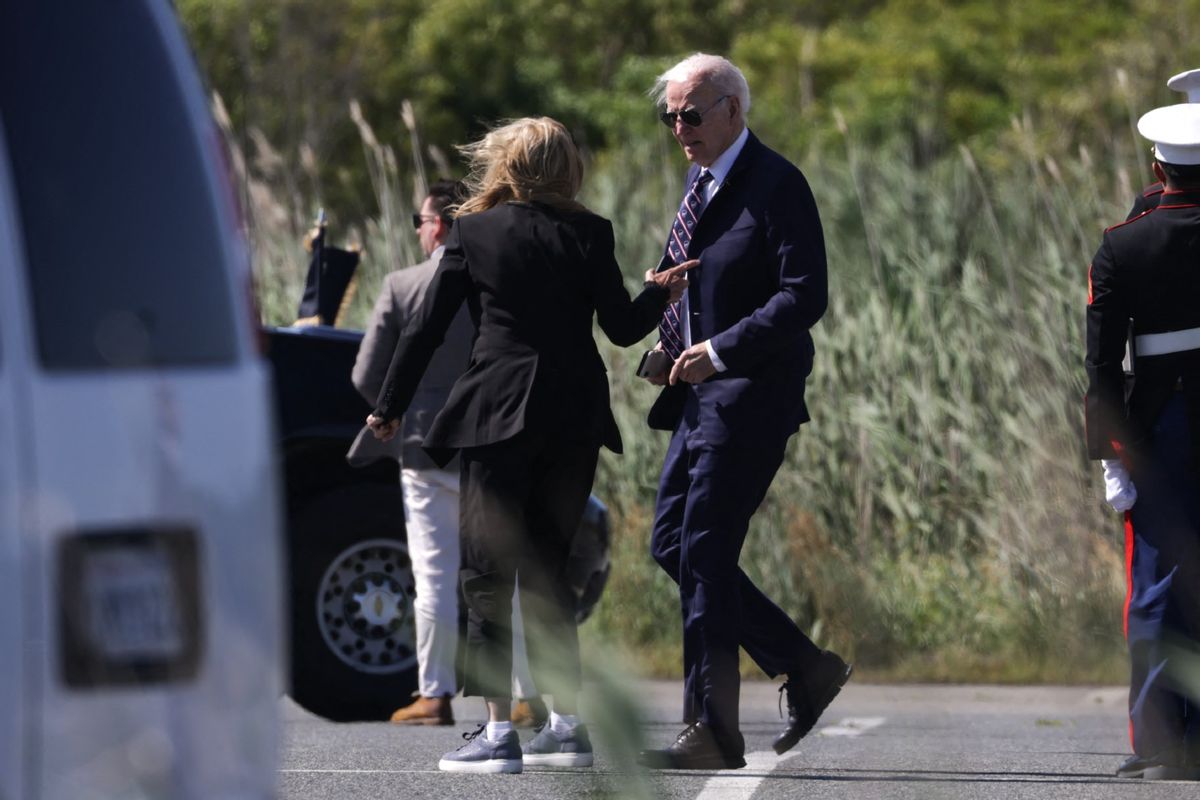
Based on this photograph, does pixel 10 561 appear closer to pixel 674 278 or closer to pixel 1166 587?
pixel 674 278

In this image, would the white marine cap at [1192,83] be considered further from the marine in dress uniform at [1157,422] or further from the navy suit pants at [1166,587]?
the navy suit pants at [1166,587]

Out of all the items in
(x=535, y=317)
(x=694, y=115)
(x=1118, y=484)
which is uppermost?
(x=694, y=115)

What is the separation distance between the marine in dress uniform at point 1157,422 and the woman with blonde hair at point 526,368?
110 centimetres

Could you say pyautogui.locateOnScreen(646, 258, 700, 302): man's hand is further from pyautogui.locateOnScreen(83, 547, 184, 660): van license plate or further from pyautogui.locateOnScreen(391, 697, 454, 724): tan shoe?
pyautogui.locateOnScreen(83, 547, 184, 660): van license plate

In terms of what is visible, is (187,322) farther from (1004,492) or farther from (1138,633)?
(1004,492)

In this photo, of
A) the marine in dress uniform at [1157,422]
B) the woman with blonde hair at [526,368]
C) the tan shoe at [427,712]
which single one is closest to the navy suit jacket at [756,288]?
the woman with blonde hair at [526,368]

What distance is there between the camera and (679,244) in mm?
6043

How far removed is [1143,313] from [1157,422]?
279 millimetres

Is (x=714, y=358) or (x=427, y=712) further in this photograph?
(x=427, y=712)

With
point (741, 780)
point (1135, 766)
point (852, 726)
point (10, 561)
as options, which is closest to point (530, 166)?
point (741, 780)

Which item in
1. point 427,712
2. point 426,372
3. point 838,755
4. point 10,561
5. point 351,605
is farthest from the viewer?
point 351,605

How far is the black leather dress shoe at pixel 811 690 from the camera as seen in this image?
6.09m

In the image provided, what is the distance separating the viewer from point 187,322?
8.36 ft

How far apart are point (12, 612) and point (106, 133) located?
22.1 inches
